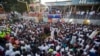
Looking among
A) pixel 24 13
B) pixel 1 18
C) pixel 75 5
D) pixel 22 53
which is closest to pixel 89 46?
pixel 22 53

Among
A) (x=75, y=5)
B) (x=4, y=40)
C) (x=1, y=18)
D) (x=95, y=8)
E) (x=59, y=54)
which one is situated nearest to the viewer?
(x=59, y=54)

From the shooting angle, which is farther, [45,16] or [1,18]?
[45,16]

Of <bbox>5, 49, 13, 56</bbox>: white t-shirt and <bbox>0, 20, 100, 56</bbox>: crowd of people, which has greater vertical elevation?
<bbox>5, 49, 13, 56</bbox>: white t-shirt

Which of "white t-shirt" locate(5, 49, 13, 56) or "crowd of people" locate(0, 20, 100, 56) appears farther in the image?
"crowd of people" locate(0, 20, 100, 56)

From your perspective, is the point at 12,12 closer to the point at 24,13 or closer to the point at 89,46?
the point at 24,13

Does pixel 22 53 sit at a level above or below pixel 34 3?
above

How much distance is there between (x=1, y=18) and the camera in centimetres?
2342

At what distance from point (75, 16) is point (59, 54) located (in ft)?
53.0

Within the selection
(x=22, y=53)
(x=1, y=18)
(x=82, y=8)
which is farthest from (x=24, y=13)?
(x=22, y=53)

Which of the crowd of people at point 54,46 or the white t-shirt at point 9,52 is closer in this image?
the white t-shirt at point 9,52

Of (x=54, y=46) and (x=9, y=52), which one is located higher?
(x=9, y=52)

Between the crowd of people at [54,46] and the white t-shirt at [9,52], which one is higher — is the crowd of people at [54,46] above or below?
below

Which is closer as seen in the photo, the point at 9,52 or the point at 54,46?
the point at 9,52

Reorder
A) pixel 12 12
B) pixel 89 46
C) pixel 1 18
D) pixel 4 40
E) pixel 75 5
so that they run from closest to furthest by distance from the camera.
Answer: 1. pixel 89 46
2. pixel 4 40
3. pixel 1 18
4. pixel 12 12
5. pixel 75 5
